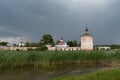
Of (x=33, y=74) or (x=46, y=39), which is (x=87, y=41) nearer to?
(x=46, y=39)

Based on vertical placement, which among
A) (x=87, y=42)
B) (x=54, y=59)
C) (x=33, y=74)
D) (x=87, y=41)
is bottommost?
(x=33, y=74)

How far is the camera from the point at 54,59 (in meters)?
38.2

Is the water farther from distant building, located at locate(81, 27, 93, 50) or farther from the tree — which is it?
the tree

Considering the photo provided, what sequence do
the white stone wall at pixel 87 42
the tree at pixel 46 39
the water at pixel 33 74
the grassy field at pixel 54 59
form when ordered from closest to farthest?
the water at pixel 33 74, the grassy field at pixel 54 59, the white stone wall at pixel 87 42, the tree at pixel 46 39

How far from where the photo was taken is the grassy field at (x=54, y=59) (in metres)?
35.6

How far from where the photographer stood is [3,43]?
132625 millimetres

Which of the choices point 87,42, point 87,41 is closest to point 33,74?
point 87,41

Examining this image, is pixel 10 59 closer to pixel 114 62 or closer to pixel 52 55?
pixel 52 55

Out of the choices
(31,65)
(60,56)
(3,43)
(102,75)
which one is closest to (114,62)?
(60,56)

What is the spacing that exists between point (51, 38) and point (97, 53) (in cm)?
8495

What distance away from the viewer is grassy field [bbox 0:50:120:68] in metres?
35.6

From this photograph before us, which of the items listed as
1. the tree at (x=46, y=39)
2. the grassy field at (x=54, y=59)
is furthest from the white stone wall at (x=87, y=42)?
the grassy field at (x=54, y=59)

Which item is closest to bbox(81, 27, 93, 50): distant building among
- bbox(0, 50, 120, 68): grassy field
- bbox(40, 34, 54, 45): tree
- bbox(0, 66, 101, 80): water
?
bbox(40, 34, 54, 45): tree

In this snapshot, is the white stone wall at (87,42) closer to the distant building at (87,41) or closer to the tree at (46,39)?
the distant building at (87,41)
